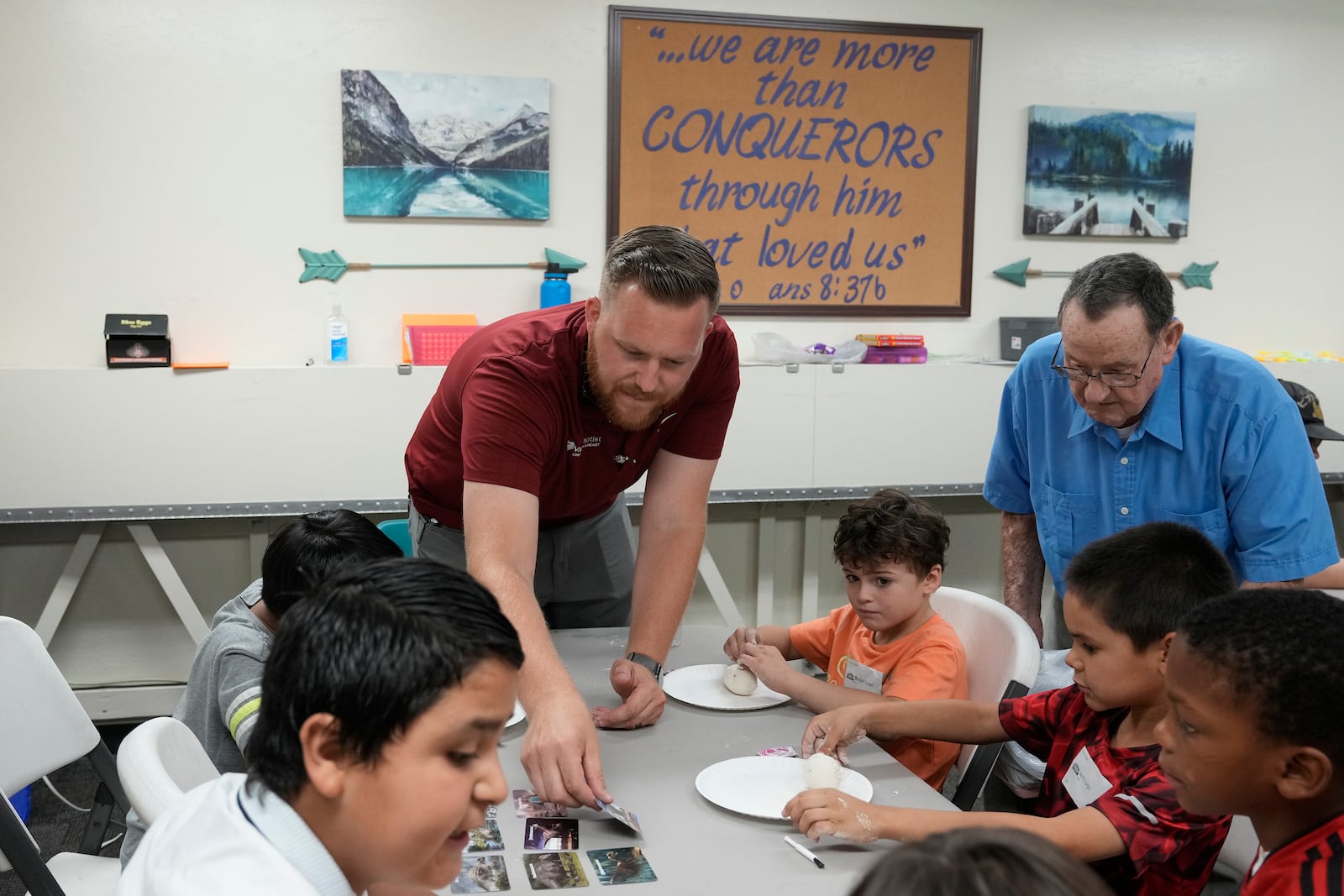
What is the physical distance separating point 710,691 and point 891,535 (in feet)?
1.44

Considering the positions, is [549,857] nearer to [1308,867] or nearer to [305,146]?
[1308,867]

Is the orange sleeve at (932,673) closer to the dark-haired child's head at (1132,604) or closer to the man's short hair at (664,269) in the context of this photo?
the dark-haired child's head at (1132,604)

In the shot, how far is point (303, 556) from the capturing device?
70.5 inches

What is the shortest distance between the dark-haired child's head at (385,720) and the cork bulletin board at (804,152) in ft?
8.88

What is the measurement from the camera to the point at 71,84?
3.16 metres

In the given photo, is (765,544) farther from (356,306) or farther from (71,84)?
(71,84)

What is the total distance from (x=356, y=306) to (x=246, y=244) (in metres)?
0.35

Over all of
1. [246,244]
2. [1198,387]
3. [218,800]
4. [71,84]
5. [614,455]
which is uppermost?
[71,84]

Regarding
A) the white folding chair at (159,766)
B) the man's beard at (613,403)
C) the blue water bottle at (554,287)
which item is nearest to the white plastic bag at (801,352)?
the blue water bottle at (554,287)

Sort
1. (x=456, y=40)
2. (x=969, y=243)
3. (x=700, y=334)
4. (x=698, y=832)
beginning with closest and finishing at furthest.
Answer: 1. (x=698, y=832)
2. (x=700, y=334)
3. (x=456, y=40)
4. (x=969, y=243)

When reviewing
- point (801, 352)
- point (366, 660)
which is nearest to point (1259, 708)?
point (366, 660)

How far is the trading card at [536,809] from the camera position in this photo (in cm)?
137

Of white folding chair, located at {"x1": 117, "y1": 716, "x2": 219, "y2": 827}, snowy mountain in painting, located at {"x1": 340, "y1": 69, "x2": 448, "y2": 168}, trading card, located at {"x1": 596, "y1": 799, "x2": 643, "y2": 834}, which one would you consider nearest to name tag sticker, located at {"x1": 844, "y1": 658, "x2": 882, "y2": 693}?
trading card, located at {"x1": 596, "y1": 799, "x2": 643, "y2": 834}

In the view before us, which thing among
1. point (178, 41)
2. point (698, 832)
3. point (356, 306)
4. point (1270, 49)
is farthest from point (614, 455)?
point (1270, 49)
